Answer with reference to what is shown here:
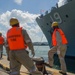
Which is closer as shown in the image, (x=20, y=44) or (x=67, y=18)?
(x=20, y=44)

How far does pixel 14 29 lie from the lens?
6.22m

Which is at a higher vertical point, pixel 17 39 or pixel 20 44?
pixel 17 39

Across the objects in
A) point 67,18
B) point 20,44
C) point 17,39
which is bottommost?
point 20,44

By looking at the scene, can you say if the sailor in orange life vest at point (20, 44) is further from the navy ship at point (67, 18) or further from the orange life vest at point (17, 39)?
the navy ship at point (67, 18)

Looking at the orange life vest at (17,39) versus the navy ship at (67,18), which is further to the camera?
the navy ship at (67,18)

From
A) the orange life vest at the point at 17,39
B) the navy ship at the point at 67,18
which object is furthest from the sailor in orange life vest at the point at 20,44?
the navy ship at the point at 67,18

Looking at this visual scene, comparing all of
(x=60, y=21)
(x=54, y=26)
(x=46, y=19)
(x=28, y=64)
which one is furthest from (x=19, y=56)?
(x=46, y=19)

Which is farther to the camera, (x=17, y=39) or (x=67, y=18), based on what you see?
(x=67, y=18)

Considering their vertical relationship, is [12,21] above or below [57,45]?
above

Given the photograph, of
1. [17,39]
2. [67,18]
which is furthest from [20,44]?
[67,18]

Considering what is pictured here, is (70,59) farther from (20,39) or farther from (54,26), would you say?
(20,39)

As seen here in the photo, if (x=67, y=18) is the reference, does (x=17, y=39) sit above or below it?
below

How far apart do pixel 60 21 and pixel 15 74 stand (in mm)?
14561

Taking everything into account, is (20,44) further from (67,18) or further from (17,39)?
(67,18)
